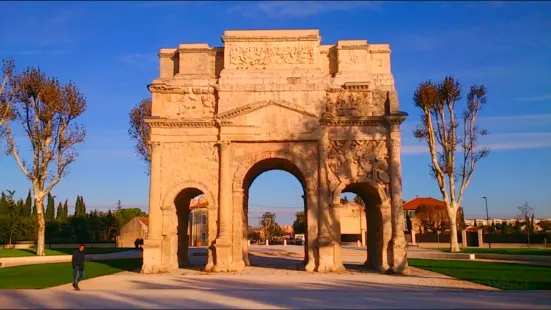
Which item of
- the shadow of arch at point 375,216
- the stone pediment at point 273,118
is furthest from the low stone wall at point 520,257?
the stone pediment at point 273,118

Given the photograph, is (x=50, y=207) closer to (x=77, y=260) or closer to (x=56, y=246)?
(x=56, y=246)

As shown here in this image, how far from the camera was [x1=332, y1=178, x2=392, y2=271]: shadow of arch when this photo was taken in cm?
2233

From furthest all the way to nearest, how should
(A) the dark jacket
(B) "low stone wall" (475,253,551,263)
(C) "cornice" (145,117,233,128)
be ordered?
(B) "low stone wall" (475,253,551,263)
(C) "cornice" (145,117,233,128)
(A) the dark jacket

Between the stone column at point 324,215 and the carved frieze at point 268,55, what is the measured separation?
3.90 metres

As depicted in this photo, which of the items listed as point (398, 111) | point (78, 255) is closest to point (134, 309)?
point (78, 255)

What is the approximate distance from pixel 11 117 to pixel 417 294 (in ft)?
94.6

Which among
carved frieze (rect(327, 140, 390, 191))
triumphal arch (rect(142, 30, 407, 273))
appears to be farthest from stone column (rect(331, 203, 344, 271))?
carved frieze (rect(327, 140, 390, 191))

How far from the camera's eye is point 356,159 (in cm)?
2295

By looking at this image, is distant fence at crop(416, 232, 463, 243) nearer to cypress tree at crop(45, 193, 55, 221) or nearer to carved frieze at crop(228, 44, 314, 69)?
carved frieze at crop(228, 44, 314, 69)

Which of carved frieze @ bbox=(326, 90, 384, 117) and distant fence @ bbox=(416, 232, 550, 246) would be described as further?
distant fence @ bbox=(416, 232, 550, 246)

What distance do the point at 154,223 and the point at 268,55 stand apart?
32.6ft

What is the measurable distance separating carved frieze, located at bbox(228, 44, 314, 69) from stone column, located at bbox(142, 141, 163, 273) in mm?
5804

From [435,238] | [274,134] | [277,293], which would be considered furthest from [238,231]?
[435,238]

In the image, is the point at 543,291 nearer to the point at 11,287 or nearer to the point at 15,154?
the point at 11,287
